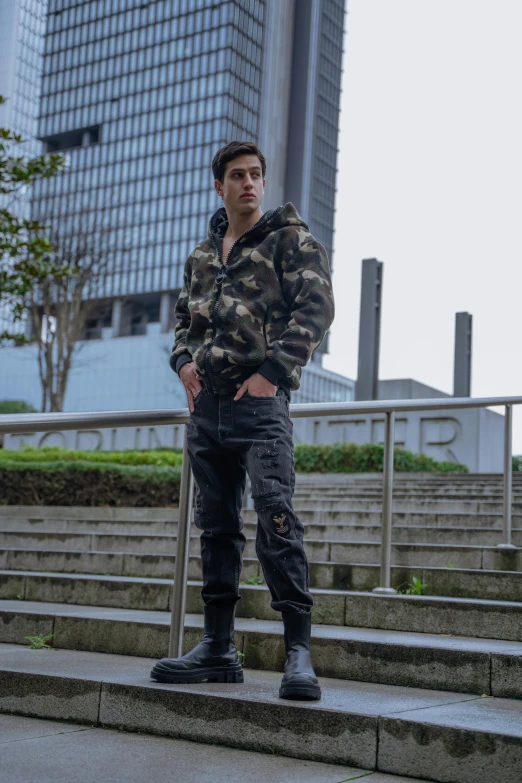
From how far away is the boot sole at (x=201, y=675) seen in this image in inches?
113

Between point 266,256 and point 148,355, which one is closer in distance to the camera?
point 266,256

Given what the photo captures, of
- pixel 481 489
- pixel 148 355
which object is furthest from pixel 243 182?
pixel 148 355

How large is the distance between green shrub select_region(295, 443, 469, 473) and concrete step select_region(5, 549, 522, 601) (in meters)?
7.31

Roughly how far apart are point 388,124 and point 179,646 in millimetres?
11861

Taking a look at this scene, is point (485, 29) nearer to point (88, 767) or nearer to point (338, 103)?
point (88, 767)

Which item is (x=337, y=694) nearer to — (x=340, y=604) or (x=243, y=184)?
(x=340, y=604)

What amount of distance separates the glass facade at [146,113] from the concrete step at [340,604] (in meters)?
63.1

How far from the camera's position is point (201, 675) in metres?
2.90

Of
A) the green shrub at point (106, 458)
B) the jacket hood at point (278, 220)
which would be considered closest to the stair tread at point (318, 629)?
the jacket hood at point (278, 220)

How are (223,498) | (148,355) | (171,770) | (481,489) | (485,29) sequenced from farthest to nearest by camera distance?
1. (148,355)
2. (485,29)
3. (481,489)
4. (223,498)
5. (171,770)

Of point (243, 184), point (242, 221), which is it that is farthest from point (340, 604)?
point (243, 184)

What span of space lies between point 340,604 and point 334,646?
2.05 ft

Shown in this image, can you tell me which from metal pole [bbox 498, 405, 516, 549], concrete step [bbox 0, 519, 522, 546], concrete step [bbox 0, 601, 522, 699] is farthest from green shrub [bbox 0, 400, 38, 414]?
concrete step [bbox 0, 601, 522, 699]

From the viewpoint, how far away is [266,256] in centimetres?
288
